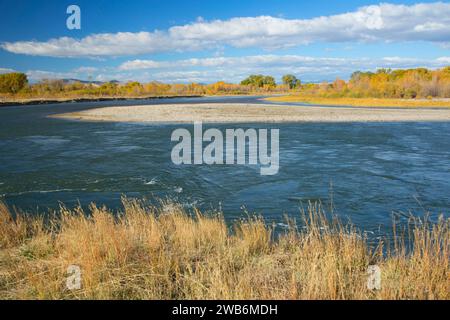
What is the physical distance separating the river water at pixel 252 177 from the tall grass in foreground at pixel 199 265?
1673 millimetres

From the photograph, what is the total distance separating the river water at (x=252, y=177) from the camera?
1162 centimetres

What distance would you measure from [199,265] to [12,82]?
138 metres

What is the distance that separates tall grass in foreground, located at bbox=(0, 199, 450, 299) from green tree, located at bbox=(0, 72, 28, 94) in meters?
132

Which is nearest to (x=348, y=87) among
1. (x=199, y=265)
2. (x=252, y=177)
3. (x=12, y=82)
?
(x=252, y=177)

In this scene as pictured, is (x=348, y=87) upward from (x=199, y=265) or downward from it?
upward

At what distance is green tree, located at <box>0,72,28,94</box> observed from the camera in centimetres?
12216

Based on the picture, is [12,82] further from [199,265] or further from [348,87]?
[199,265]

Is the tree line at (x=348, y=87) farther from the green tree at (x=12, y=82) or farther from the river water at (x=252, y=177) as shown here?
the river water at (x=252, y=177)

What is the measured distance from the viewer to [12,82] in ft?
409

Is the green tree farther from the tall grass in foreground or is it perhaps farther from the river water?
the tall grass in foreground

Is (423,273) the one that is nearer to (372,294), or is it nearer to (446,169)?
(372,294)

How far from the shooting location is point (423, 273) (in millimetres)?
5723

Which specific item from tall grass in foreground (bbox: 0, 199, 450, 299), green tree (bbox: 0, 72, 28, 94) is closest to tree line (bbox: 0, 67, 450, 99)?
green tree (bbox: 0, 72, 28, 94)
